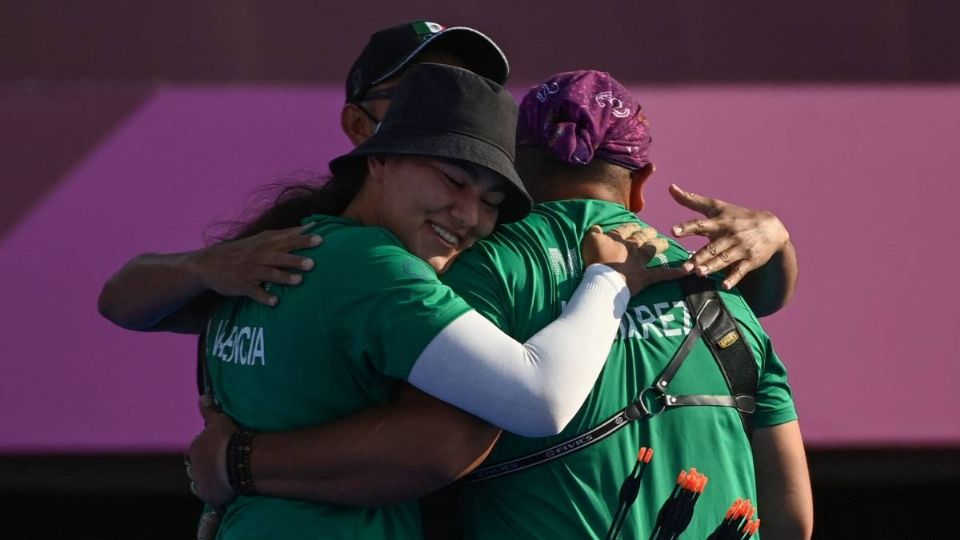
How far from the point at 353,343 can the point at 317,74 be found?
7.15 feet

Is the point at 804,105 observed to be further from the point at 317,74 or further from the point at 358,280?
the point at 358,280

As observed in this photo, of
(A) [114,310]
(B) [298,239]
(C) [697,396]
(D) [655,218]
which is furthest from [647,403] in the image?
(D) [655,218]

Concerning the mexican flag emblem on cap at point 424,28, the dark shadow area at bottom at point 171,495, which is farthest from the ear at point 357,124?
the dark shadow area at bottom at point 171,495

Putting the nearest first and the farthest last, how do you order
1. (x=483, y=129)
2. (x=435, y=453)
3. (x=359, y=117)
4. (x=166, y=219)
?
(x=435, y=453) → (x=483, y=129) → (x=359, y=117) → (x=166, y=219)

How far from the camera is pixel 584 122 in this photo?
218 centimetres

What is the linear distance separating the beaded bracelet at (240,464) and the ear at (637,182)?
31.6 inches

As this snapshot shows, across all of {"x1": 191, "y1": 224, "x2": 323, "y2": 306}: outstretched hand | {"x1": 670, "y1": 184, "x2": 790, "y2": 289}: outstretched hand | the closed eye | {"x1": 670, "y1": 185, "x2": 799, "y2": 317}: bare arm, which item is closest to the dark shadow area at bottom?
{"x1": 670, "y1": 185, "x2": 799, "y2": 317}: bare arm

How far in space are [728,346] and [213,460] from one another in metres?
0.82

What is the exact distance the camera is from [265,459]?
6.16 feet

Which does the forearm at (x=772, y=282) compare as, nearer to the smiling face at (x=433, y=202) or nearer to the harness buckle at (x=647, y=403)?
the harness buckle at (x=647, y=403)

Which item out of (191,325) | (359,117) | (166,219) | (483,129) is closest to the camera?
(483,129)

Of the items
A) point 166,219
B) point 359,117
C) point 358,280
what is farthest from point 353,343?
point 166,219

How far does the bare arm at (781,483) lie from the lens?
230 cm

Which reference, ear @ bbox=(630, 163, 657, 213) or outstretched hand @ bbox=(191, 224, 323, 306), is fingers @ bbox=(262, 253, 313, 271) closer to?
outstretched hand @ bbox=(191, 224, 323, 306)
